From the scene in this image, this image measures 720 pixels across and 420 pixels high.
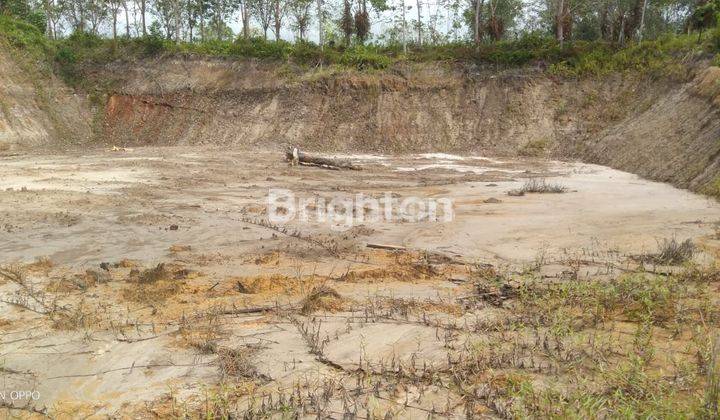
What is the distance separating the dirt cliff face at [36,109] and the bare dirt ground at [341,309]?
15.7 metres

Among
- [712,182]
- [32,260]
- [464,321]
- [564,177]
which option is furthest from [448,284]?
[564,177]

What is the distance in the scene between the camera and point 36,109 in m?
25.1

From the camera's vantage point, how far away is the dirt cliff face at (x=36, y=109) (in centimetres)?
2305

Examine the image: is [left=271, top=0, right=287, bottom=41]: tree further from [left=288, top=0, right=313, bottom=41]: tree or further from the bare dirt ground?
the bare dirt ground

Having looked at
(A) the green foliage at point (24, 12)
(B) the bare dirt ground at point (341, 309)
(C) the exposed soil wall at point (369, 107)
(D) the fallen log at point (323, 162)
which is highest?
(A) the green foliage at point (24, 12)

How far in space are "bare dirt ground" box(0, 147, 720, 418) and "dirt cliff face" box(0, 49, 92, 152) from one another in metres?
15.7

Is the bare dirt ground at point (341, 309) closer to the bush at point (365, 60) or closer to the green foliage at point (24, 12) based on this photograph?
the bush at point (365, 60)

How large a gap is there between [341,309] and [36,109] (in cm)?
2601

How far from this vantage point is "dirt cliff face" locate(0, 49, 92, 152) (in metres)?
23.0

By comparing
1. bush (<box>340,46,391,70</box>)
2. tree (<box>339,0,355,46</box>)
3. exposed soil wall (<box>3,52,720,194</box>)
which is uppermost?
tree (<box>339,0,355,46</box>)

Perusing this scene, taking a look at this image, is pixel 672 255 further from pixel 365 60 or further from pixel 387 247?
pixel 365 60

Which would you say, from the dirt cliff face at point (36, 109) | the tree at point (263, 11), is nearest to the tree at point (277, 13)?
the tree at point (263, 11)

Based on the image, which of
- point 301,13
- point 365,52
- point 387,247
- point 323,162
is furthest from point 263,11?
A: point 387,247

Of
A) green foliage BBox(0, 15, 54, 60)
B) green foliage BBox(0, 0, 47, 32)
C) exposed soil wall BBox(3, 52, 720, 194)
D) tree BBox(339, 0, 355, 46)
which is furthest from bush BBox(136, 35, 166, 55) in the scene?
tree BBox(339, 0, 355, 46)
